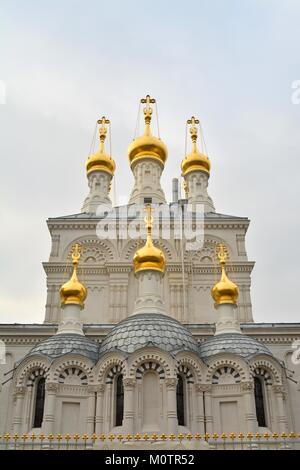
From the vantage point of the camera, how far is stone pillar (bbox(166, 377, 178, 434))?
569 inches

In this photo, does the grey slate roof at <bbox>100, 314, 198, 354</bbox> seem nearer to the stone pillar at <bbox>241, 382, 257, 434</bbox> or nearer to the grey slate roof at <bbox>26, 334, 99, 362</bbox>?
the grey slate roof at <bbox>26, 334, 99, 362</bbox>

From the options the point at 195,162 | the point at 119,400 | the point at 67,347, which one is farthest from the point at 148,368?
the point at 195,162

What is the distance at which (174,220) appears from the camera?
25.1 meters

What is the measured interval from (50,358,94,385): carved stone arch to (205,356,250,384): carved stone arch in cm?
332

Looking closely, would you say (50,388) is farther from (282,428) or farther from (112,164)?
(112,164)

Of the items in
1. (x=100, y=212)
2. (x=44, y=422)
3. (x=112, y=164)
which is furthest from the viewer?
(x=112, y=164)

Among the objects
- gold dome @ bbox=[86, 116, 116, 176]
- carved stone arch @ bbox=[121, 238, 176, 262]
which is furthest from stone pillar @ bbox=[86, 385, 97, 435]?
gold dome @ bbox=[86, 116, 116, 176]

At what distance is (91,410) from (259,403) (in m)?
4.75

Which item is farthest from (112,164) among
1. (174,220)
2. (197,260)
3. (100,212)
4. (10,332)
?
(10,332)

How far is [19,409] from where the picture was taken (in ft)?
51.8

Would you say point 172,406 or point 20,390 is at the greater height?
point 20,390

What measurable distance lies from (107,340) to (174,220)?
9.48 m

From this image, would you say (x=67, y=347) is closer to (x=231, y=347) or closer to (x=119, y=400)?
(x=119, y=400)

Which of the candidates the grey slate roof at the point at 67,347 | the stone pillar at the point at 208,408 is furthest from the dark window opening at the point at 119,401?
the stone pillar at the point at 208,408
